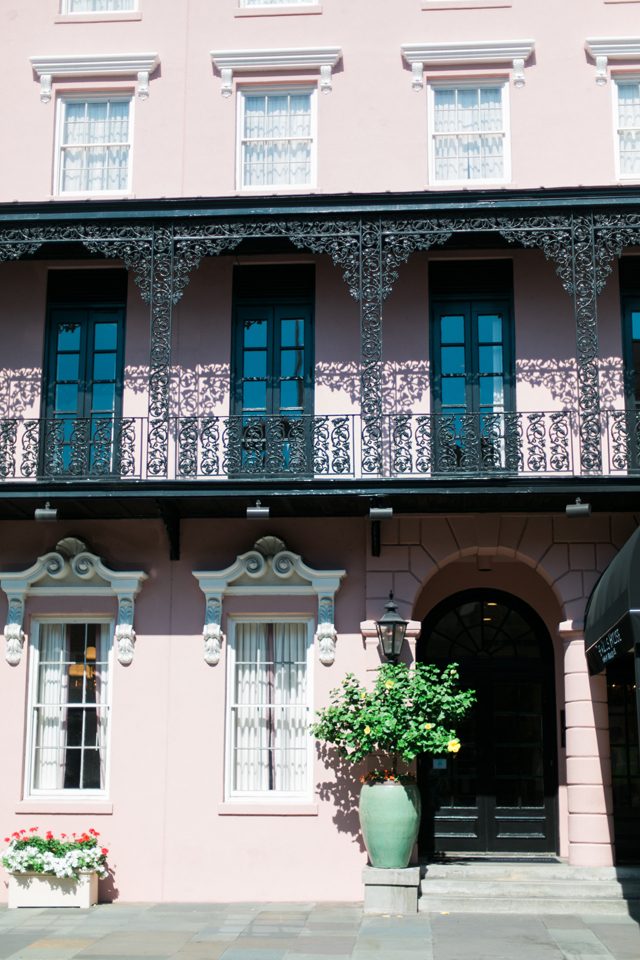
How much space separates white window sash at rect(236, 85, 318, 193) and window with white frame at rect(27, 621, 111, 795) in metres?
5.92

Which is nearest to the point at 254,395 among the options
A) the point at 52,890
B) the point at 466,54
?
the point at 466,54

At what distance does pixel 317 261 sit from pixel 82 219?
2.89 meters

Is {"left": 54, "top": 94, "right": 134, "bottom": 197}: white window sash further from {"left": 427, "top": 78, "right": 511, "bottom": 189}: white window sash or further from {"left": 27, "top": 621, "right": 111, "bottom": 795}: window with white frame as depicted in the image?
{"left": 27, "top": 621, "right": 111, "bottom": 795}: window with white frame

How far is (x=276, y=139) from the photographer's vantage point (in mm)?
13445

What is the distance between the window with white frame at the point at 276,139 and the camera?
1340cm

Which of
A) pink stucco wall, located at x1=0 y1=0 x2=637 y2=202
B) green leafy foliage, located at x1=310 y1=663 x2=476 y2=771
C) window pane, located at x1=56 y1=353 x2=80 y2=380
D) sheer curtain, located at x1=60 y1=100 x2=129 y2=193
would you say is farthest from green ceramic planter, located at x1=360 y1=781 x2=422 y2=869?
sheer curtain, located at x1=60 y1=100 x2=129 y2=193

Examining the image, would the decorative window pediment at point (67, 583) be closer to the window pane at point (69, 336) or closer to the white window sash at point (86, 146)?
the window pane at point (69, 336)

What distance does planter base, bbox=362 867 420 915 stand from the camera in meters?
10.6

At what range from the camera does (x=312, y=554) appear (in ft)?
40.7

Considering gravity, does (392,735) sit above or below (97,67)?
below

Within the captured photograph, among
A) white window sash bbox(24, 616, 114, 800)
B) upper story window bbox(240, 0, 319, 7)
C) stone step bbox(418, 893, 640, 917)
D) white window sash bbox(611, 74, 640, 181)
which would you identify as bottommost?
stone step bbox(418, 893, 640, 917)

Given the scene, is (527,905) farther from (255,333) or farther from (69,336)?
(69,336)

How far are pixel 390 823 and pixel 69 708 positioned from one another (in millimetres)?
4151

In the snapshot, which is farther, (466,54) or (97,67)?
(97,67)
